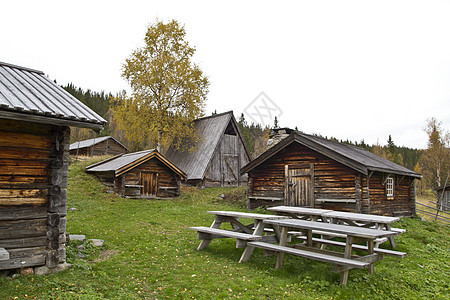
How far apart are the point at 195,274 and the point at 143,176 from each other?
11.9 m

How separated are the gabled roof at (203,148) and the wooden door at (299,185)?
27.7 ft

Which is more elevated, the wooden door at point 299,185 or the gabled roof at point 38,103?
the gabled roof at point 38,103

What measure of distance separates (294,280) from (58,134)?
569 cm

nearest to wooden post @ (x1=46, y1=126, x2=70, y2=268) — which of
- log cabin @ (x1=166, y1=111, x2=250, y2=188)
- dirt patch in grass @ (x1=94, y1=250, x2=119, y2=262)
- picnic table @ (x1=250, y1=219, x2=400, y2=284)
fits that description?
dirt patch in grass @ (x1=94, y1=250, x2=119, y2=262)

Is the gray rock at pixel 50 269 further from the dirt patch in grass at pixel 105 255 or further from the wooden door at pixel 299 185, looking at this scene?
the wooden door at pixel 299 185

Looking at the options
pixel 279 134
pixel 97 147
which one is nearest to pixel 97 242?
pixel 279 134

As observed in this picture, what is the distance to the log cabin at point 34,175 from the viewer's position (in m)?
5.77

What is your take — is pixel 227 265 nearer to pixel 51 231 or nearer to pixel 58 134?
pixel 51 231

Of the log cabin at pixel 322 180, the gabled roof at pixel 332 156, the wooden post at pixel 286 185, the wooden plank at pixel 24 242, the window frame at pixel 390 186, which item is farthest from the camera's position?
the window frame at pixel 390 186

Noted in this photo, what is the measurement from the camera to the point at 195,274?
20.1 feet

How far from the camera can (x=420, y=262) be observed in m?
7.93

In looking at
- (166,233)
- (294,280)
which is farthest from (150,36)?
(294,280)

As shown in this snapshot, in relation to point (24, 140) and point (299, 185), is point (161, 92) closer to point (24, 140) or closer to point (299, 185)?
point (299, 185)

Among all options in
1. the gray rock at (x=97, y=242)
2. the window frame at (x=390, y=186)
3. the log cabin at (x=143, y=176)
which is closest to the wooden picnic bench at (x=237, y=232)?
the gray rock at (x=97, y=242)
